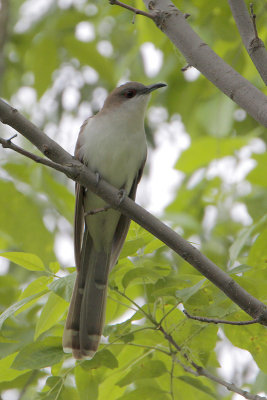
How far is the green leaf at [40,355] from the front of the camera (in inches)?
114

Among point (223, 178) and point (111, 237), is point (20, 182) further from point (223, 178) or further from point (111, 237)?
point (223, 178)

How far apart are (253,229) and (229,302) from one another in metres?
0.63

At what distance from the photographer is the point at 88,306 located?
12.9 ft

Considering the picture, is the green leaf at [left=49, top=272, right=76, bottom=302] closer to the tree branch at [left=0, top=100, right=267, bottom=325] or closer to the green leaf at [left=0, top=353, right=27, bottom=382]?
the tree branch at [left=0, top=100, right=267, bottom=325]

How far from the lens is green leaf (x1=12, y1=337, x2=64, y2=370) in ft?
9.50

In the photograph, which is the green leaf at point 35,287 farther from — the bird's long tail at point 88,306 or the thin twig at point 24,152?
the thin twig at point 24,152

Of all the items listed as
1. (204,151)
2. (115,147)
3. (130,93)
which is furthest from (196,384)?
(130,93)

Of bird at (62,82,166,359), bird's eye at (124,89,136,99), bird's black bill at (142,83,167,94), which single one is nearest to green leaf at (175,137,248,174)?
bird at (62,82,166,359)

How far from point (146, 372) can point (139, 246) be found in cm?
71

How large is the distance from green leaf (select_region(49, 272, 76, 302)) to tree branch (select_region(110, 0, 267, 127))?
123cm

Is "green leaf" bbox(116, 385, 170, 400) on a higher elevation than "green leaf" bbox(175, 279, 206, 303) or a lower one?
lower

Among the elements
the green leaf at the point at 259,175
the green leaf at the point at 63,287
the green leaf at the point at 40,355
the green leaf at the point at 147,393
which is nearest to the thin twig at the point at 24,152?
the green leaf at the point at 63,287

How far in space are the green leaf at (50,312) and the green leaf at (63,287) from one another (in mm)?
168

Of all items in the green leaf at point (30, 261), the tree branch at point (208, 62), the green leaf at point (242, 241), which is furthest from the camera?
the green leaf at point (242, 241)
